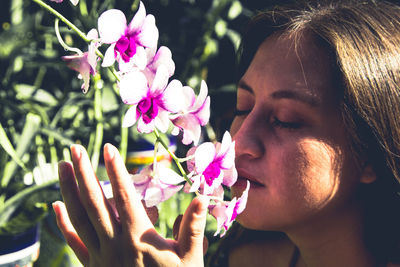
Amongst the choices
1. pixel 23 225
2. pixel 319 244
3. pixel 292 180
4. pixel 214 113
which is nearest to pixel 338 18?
pixel 292 180

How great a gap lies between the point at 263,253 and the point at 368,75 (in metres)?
0.52

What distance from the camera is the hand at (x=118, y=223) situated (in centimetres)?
44

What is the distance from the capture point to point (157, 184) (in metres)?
0.44

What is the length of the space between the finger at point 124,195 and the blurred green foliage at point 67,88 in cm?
23

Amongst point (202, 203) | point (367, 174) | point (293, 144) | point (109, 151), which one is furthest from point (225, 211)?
point (367, 174)

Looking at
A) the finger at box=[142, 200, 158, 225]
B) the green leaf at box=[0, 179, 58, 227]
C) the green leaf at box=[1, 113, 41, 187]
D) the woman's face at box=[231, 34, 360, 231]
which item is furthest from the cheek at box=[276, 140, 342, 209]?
the green leaf at box=[1, 113, 41, 187]

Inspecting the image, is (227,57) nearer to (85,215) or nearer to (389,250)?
(389,250)

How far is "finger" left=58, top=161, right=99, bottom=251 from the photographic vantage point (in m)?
0.47

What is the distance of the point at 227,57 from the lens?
5.17 ft

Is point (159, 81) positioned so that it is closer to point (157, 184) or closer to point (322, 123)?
point (157, 184)

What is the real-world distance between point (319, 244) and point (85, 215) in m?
0.45

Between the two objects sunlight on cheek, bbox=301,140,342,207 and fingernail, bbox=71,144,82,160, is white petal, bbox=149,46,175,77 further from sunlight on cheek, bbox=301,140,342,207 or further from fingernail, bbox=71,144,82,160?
sunlight on cheek, bbox=301,140,342,207

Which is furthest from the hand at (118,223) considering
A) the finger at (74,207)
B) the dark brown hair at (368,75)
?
the dark brown hair at (368,75)

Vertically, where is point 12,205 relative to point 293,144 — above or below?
below
